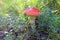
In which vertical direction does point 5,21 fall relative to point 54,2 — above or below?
below

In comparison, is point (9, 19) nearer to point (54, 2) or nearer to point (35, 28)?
point (35, 28)

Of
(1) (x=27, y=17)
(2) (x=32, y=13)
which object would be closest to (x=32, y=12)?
(2) (x=32, y=13)

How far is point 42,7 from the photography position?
263 cm

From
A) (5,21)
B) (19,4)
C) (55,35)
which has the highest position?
(19,4)

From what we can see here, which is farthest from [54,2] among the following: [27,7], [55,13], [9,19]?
[9,19]

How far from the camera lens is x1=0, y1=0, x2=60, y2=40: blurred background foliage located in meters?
2.43

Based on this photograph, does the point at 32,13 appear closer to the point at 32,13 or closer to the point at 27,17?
the point at 32,13

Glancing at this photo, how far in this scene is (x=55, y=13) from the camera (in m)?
2.62

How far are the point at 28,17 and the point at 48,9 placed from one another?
0.86 feet

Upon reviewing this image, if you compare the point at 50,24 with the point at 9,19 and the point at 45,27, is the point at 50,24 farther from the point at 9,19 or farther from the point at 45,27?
the point at 9,19

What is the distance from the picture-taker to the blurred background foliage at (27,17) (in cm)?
243

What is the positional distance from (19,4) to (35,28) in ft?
1.14

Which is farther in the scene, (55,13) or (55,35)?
(55,13)

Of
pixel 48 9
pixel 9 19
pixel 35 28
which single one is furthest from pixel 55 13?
pixel 9 19
